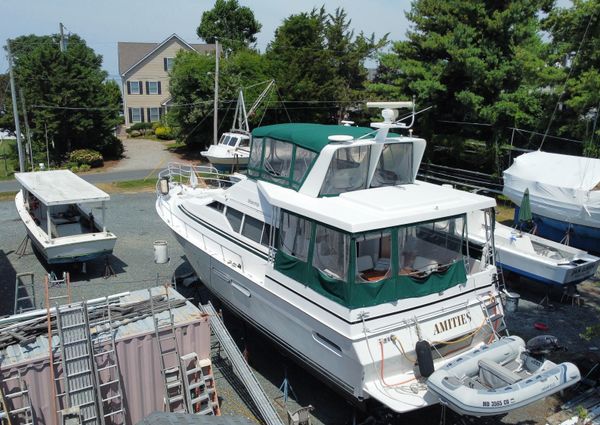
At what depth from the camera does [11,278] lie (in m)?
12.3

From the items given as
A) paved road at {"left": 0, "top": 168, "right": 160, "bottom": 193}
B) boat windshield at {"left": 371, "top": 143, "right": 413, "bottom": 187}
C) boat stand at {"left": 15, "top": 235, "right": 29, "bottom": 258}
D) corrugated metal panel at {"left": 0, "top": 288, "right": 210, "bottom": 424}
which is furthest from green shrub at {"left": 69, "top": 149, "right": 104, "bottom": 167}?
boat windshield at {"left": 371, "top": 143, "right": 413, "bottom": 187}

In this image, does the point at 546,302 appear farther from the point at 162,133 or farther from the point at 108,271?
the point at 162,133

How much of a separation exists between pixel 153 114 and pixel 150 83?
8.56 ft

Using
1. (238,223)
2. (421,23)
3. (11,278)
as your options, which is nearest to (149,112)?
(421,23)

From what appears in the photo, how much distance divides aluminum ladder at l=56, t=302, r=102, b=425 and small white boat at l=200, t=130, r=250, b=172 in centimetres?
1687

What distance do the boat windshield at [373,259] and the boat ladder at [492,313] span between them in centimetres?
55

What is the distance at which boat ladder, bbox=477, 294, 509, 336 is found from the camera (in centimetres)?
795

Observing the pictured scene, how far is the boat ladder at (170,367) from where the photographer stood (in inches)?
283

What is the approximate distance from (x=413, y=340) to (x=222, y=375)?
3.40 m

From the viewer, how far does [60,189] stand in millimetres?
13023

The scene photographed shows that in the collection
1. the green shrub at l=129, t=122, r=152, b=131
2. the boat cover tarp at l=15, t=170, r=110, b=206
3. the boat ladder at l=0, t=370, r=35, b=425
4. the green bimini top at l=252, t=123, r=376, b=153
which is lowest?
the boat ladder at l=0, t=370, r=35, b=425

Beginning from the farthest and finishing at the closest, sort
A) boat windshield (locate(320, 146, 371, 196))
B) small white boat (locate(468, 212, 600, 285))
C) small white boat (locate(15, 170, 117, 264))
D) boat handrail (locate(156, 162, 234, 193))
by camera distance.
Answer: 1. boat handrail (locate(156, 162, 234, 193))
2. small white boat (locate(15, 170, 117, 264))
3. small white boat (locate(468, 212, 600, 285))
4. boat windshield (locate(320, 146, 371, 196))

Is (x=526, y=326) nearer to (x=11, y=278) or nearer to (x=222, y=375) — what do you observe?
(x=222, y=375)

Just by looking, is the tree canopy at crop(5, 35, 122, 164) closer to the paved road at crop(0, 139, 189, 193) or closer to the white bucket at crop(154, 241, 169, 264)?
the paved road at crop(0, 139, 189, 193)
